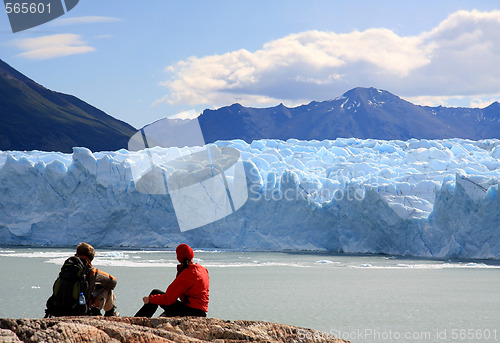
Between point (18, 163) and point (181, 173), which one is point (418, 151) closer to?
point (181, 173)

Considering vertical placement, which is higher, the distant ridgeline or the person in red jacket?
the distant ridgeline

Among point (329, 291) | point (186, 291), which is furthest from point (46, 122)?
point (186, 291)

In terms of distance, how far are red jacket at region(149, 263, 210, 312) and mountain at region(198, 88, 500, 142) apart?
112 meters

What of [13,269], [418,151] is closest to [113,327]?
[13,269]

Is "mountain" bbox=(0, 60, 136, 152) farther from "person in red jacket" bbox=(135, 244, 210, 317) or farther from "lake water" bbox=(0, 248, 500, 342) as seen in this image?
"person in red jacket" bbox=(135, 244, 210, 317)

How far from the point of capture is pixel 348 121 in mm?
121938

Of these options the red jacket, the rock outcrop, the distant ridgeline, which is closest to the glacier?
the red jacket

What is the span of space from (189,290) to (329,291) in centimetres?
854

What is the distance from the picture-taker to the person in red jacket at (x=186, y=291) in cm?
394

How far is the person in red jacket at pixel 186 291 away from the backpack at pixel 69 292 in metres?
0.46

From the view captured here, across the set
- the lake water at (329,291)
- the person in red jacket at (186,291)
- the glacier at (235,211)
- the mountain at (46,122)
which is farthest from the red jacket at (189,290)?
the mountain at (46,122)

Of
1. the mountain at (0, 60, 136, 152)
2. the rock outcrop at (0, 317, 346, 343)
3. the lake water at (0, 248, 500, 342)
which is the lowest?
the lake water at (0, 248, 500, 342)

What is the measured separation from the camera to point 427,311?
982cm

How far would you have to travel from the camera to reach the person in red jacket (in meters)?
3.94
